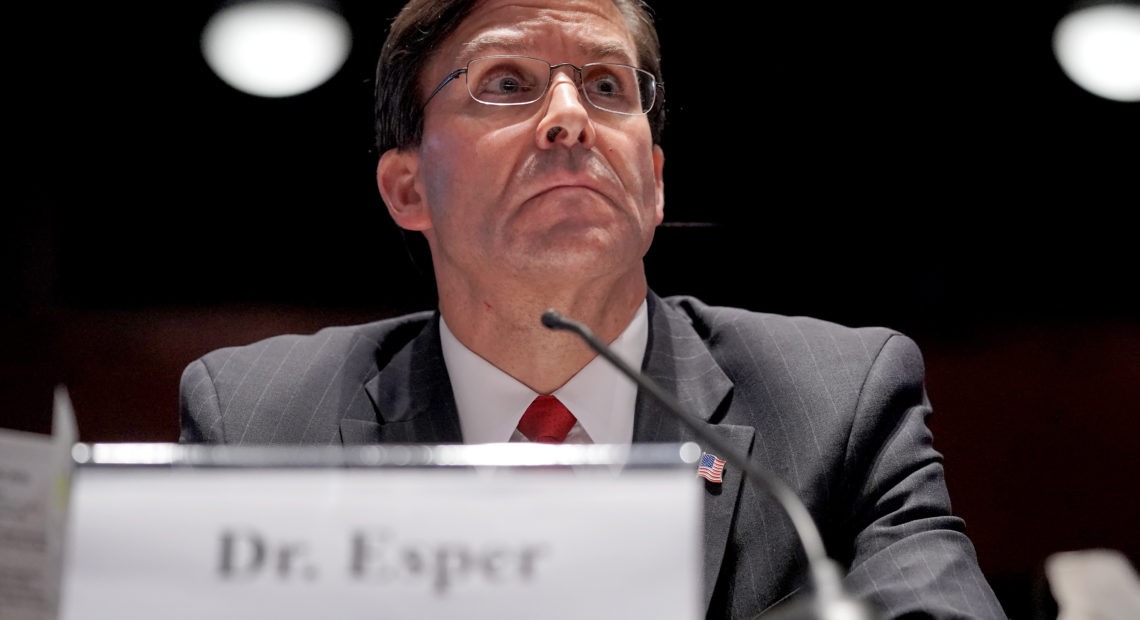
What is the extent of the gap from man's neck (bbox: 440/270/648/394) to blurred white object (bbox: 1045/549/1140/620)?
809mm

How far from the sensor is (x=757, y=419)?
1419 millimetres

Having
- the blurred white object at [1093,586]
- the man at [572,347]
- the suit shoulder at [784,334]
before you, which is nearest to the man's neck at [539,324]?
the man at [572,347]

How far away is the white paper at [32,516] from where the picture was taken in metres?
0.71

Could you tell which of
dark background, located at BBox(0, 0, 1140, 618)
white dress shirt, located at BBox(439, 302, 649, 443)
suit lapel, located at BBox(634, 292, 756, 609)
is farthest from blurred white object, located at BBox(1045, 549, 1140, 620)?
white dress shirt, located at BBox(439, 302, 649, 443)

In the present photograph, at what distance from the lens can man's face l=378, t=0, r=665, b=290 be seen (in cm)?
146

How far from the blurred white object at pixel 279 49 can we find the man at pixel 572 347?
1.85 feet

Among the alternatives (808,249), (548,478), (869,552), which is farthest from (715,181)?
(548,478)

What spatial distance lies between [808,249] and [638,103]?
623mm

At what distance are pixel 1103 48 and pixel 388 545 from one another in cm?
207

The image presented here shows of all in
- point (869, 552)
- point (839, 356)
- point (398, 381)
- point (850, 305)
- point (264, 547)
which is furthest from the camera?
point (850, 305)

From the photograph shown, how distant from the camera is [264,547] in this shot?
0.67m

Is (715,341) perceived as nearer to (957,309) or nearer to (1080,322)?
(957,309)

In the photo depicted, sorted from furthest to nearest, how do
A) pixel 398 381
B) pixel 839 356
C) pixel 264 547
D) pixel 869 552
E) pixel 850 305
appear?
1. pixel 850 305
2. pixel 398 381
3. pixel 839 356
4. pixel 869 552
5. pixel 264 547

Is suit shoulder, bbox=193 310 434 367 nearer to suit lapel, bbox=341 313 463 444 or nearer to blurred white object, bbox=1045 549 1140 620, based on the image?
suit lapel, bbox=341 313 463 444
